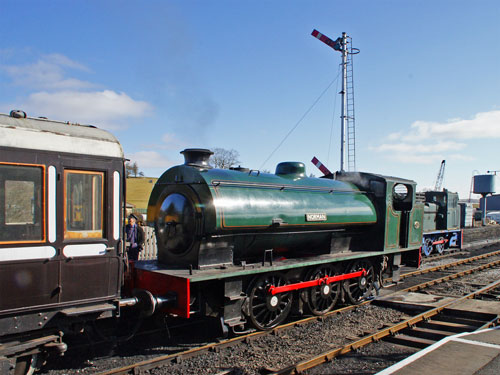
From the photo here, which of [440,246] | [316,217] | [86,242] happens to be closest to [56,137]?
[86,242]

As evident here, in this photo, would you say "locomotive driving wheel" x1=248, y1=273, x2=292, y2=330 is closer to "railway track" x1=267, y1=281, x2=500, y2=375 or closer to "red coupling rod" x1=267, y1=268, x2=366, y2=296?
"red coupling rod" x1=267, y1=268, x2=366, y2=296

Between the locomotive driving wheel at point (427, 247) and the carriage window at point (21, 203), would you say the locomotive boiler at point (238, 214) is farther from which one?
the locomotive driving wheel at point (427, 247)

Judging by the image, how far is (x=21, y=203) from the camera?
441cm

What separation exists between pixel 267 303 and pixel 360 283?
9.21 feet

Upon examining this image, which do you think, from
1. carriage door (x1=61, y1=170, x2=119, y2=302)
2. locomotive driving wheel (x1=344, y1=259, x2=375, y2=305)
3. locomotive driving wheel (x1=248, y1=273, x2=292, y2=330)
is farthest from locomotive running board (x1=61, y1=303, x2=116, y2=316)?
locomotive driving wheel (x1=344, y1=259, x2=375, y2=305)

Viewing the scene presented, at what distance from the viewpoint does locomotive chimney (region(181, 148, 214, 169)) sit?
680cm

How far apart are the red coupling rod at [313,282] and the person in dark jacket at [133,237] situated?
414cm

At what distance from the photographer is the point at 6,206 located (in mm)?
4289

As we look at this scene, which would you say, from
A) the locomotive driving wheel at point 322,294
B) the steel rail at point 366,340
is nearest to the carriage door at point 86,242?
the steel rail at point 366,340

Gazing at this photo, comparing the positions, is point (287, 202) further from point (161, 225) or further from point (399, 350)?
point (399, 350)

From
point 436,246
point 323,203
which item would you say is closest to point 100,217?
point 323,203

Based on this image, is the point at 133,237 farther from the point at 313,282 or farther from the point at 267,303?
the point at 313,282

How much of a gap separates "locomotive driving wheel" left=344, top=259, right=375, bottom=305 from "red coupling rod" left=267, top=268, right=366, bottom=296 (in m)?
0.15

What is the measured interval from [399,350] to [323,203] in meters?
2.96
